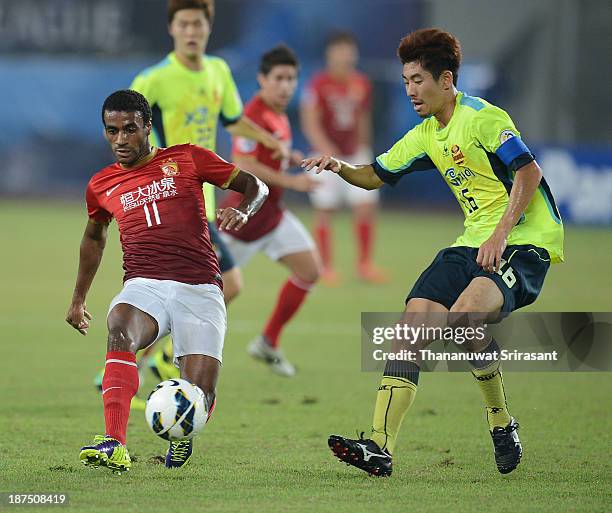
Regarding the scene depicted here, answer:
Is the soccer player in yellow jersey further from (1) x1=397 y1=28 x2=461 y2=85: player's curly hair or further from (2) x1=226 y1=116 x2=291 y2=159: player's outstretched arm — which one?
(2) x1=226 y1=116 x2=291 y2=159: player's outstretched arm

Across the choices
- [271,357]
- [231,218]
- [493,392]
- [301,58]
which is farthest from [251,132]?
[301,58]

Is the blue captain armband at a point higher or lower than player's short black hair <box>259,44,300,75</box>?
lower

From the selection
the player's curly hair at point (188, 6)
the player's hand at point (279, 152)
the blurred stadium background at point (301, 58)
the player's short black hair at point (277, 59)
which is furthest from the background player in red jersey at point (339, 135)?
the blurred stadium background at point (301, 58)

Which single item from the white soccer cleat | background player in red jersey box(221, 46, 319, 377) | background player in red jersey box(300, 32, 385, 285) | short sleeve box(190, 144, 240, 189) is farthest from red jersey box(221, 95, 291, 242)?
background player in red jersey box(300, 32, 385, 285)

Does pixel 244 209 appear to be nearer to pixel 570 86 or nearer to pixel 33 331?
pixel 33 331

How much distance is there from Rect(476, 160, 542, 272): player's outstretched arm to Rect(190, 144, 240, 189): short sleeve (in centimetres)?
136

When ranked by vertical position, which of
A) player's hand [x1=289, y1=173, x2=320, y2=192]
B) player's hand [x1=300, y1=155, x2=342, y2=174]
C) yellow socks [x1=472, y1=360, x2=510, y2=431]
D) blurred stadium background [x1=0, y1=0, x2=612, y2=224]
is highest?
blurred stadium background [x1=0, y1=0, x2=612, y2=224]

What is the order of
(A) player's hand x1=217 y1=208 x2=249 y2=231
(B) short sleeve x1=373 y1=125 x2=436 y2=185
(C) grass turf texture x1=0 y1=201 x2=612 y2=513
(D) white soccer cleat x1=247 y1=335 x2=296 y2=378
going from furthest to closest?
(D) white soccer cleat x1=247 y1=335 x2=296 y2=378 < (B) short sleeve x1=373 y1=125 x2=436 y2=185 < (A) player's hand x1=217 y1=208 x2=249 y2=231 < (C) grass turf texture x1=0 y1=201 x2=612 y2=513

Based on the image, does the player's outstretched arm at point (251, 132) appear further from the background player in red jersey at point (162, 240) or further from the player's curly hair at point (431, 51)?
the player's curly hair at point (431, 51)

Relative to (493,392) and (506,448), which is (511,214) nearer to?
(493,392)

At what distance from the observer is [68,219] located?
65.7 ft

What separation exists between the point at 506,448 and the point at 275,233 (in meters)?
3.63

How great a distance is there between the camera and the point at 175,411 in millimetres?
5168

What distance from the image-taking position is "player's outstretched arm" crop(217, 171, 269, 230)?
18.4ft
